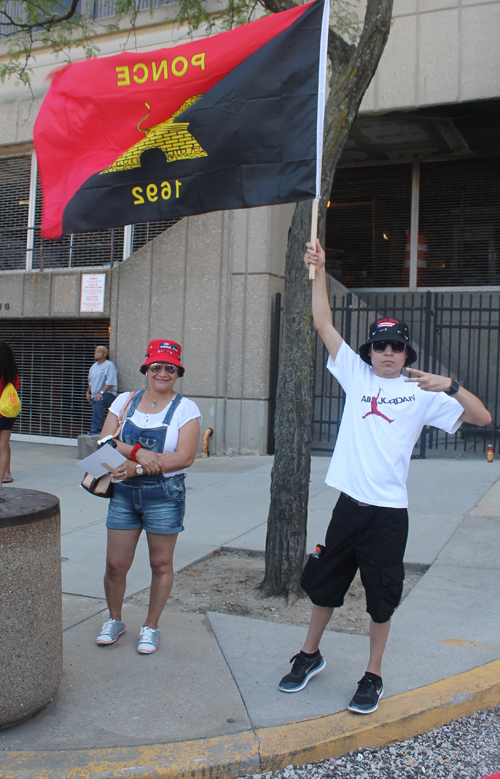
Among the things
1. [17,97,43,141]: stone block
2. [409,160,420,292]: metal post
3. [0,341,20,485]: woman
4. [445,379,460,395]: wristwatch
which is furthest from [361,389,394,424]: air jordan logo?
[17,97,43,141]: stone block

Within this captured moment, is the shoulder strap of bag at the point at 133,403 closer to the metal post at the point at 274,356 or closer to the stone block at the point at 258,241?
the metal post at the point at 274,356

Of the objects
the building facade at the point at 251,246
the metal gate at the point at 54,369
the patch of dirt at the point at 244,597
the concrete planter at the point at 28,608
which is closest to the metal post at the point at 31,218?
the building facade at the point at 251,246

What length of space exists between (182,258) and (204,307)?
99 cm

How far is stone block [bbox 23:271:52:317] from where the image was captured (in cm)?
1290

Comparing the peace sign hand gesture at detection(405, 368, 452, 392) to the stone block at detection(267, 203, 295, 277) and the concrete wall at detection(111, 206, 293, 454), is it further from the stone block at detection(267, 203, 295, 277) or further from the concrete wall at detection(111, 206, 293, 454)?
the stone block at detection(267, 203, 295, 277)

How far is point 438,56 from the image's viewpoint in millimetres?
10289

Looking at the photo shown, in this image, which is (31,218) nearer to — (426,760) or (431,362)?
(431,362)

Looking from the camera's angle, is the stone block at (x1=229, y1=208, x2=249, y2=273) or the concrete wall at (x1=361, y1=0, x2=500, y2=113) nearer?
the concrete wall at (x1=361, y1=0, x2=500, y2=113)

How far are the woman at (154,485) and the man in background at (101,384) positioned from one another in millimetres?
7811

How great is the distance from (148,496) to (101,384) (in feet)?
26.5

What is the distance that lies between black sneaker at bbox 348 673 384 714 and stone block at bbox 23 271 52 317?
11.1m

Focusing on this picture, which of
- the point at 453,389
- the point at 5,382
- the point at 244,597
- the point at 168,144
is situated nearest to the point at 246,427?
the point at 5,382

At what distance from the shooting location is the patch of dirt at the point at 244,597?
435cm

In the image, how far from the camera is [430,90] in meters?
10.4
